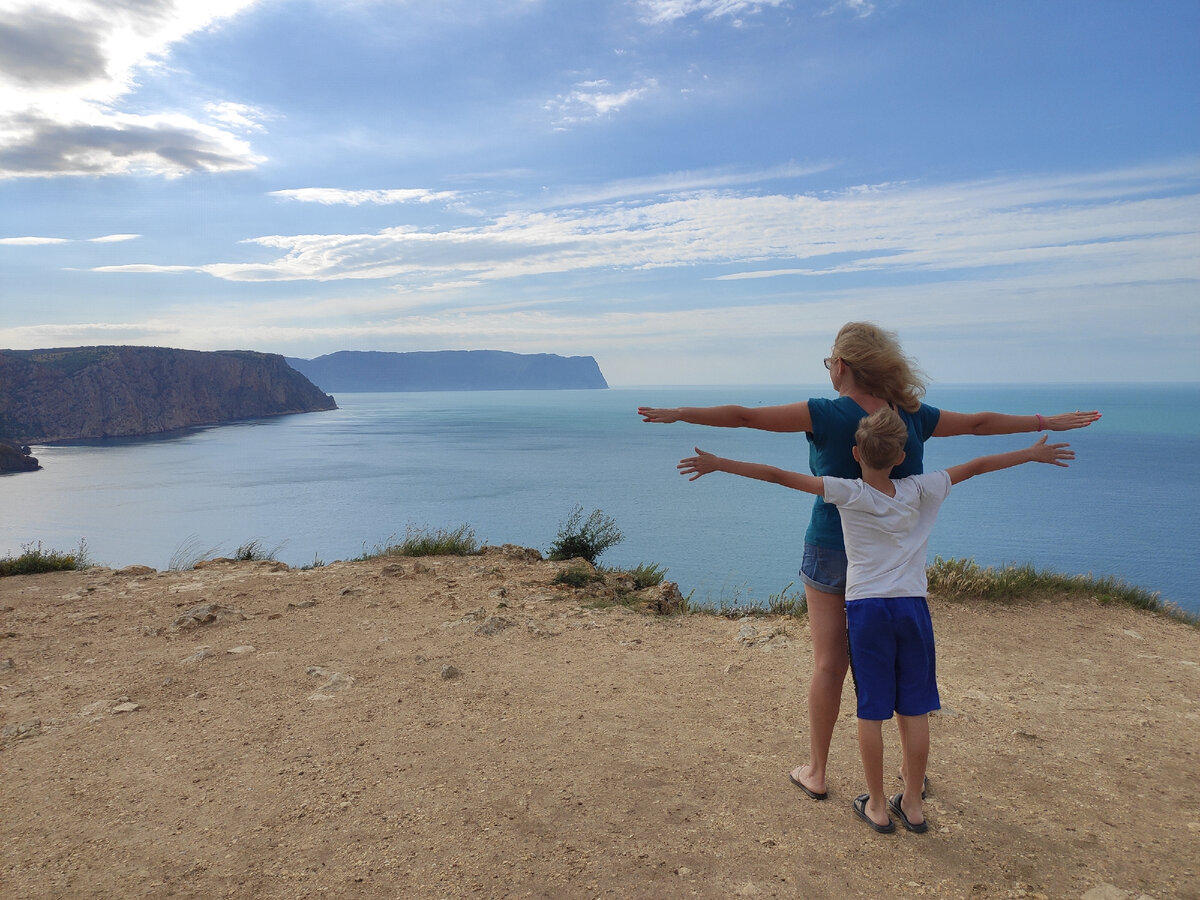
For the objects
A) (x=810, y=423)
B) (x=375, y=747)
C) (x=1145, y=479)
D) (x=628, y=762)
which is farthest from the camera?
(x=1145, y=479)

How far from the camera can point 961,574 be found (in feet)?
22.6

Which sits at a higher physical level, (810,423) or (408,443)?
(810,423)

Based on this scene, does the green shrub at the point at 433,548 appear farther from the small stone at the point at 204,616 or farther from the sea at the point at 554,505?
the sea at the point at 554,505

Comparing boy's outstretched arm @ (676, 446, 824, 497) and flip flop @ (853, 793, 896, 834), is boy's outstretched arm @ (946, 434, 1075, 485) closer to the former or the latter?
boy's outstretched arm @ (676, 446, 824, 497)

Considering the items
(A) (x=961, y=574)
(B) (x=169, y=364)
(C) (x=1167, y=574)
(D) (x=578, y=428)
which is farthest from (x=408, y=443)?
(A) (x=961, y=574)

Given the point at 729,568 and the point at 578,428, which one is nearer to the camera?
the point at 729,568

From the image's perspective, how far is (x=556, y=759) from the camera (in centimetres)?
371

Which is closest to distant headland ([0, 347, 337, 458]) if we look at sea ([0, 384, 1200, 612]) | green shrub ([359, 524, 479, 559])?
sea ([0, 384, 1200, 612])

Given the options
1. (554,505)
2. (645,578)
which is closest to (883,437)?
(645,578)

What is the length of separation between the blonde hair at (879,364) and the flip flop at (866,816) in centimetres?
176

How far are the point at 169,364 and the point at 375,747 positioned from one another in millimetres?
126933

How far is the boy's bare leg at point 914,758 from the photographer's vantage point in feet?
9.25

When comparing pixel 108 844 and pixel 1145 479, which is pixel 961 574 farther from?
pixel 1145 479

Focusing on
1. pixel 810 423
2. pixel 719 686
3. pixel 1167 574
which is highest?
pixel 810 423
